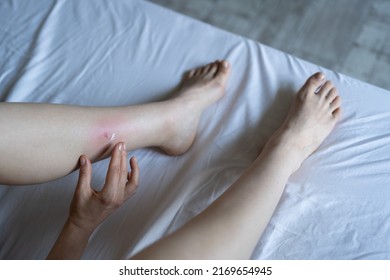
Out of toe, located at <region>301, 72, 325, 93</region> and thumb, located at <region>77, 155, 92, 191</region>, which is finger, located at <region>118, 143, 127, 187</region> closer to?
thumb, located at <region>77, 155, 92, 191</region>

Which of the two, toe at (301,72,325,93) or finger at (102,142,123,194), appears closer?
finger at (102,142,123,194)

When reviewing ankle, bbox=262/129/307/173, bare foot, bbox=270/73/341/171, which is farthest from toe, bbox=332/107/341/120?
ankle, bbox=262/129/307/173

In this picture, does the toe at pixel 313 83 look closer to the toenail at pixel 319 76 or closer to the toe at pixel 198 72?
the toenail at pixel 319 76

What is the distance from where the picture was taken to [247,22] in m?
1.52

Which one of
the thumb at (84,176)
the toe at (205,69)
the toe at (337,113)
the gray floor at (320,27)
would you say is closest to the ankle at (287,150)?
the toe at (337,113)

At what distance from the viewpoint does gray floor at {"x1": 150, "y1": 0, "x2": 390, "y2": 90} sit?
4.58 feet

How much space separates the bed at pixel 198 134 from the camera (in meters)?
0.80

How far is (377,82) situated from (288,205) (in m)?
0.78

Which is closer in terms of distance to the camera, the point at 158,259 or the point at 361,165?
the point at 158,259

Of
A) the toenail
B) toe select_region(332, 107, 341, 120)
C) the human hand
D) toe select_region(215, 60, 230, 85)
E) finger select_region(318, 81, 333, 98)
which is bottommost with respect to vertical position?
the human hand

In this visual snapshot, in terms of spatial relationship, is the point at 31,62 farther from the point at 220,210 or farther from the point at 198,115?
the point at 220,210

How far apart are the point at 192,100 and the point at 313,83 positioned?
30 cm

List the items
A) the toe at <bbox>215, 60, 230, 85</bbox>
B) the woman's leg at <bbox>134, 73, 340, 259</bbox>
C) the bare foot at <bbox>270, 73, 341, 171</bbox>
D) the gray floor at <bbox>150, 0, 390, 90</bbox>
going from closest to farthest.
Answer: the woman's leg at <bbox>134, 73, 340, 259</bbox> → the bare foot at <bbox>270, 73, 341, 171</bbox> → the toe at <bbox>215, 60, 230, 85</bbox> → the gray floor at <bbox>150, 0, 390, 90</bbox>
